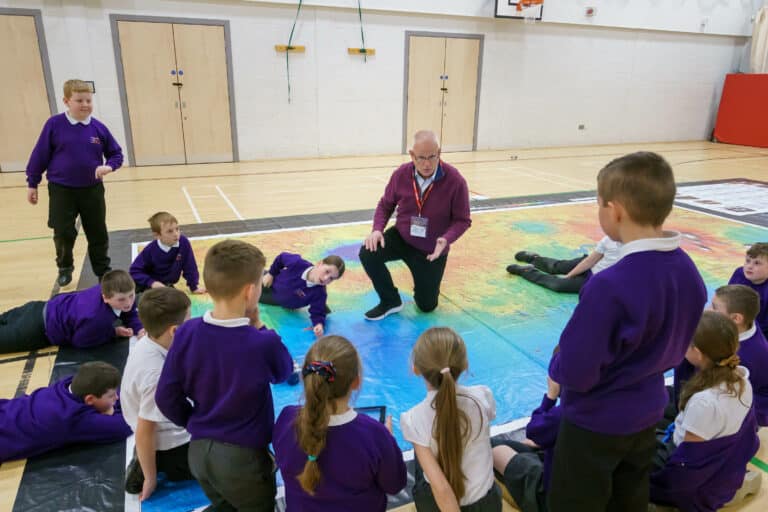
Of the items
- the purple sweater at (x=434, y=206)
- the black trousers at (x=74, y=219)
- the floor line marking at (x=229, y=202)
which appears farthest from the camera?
the floor line marking at (x=229, y=202)

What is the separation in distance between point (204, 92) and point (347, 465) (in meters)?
9.59

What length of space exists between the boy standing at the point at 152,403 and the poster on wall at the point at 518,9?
11.3 m

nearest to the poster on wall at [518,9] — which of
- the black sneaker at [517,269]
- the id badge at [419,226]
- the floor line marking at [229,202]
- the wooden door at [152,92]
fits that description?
the wooden door at [152,92]

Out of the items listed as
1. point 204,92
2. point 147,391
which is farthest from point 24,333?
point 204,92

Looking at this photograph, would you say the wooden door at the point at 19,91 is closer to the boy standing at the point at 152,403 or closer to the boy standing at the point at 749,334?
the boy standing at the point at 152,403

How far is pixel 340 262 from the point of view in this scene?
11.7ft

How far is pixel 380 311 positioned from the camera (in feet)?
12.2

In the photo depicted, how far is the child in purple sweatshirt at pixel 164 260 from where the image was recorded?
380 cm

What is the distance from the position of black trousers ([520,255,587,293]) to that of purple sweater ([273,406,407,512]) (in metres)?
2.81

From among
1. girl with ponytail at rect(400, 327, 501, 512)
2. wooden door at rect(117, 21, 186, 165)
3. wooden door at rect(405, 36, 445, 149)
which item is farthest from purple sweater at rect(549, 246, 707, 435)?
wooden door at rect(405, 36, 445, 149)

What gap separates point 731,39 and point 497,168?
9.71 m

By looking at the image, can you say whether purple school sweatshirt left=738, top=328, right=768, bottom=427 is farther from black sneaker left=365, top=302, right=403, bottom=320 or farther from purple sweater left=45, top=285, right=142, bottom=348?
purple sweater left=45, top=285, right=142, bottom=348

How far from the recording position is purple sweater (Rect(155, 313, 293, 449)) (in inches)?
65.7

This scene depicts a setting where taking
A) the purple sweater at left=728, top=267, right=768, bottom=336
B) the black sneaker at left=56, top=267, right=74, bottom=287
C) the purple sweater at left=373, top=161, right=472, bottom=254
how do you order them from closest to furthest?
the purple sweater at left=728, top=267, right=768, bottom=336, the purple sweater at left=373, top=161, right=472, bottom=254, the black sneaker at left=56, top=267, right=74, bottom=287
